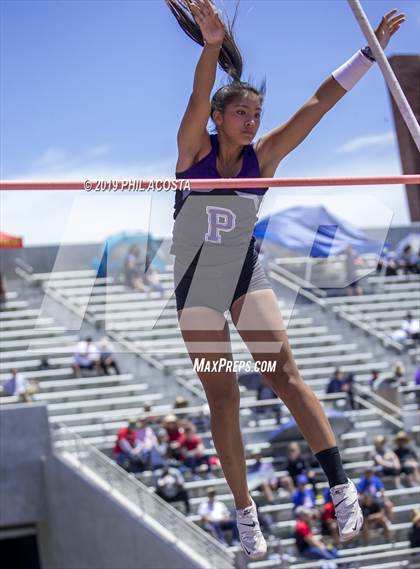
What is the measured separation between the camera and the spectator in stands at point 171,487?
442 inches

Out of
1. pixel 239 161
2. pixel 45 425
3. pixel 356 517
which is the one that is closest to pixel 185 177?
pixel 239 161

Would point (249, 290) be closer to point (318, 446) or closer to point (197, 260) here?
point (197, 260)

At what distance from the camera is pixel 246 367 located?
5047mm

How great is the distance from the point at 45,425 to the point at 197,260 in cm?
797

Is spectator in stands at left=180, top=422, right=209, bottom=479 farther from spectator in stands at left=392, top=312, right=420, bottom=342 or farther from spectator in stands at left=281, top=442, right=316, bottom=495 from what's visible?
spectator in stands at left=392, top=312, right=420, bottom=342

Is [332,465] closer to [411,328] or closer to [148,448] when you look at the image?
[148,448]

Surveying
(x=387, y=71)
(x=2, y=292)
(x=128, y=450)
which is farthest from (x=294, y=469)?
(x=387, y=71)

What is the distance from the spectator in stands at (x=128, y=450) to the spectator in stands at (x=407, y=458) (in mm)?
2808

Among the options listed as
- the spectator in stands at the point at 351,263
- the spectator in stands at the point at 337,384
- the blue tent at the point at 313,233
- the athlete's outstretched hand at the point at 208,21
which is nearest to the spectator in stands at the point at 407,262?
the spectator in stands at the point at 337,384

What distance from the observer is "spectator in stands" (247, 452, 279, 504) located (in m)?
11.4

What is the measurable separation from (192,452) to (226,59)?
7.33m

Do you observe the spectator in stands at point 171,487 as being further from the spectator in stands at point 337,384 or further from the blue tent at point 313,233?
the blue tent at point 313,233

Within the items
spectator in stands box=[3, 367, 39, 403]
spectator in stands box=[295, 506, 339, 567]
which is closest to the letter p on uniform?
spectator in stands box=[295, 506, 339, 567]

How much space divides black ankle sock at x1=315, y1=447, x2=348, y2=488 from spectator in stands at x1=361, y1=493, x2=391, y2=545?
253 inches
